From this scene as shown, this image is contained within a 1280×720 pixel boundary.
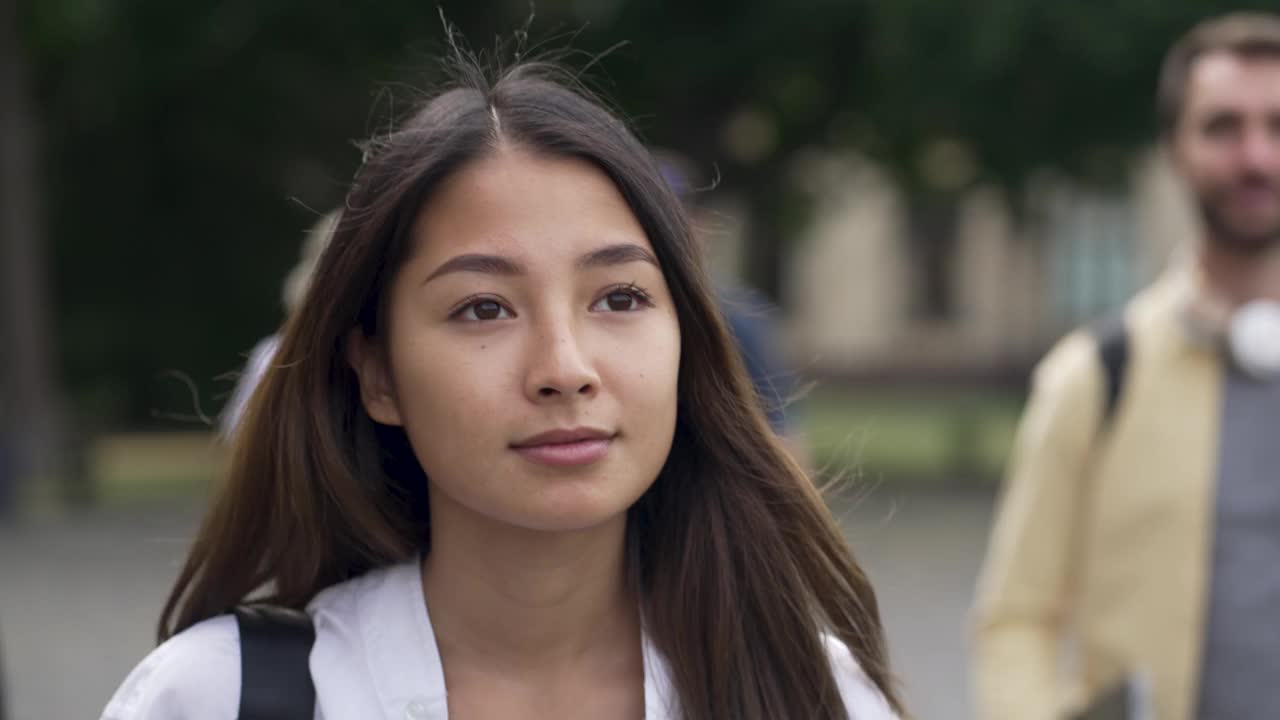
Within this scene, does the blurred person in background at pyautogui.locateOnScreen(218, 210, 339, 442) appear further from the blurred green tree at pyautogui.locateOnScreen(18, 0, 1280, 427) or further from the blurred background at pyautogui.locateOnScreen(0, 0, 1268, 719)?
the blurred green tree at pyautogui.locateOnScreen(18, 0, 1280, 427)

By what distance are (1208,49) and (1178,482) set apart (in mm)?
885

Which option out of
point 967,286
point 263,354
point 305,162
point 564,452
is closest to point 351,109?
point 305,162

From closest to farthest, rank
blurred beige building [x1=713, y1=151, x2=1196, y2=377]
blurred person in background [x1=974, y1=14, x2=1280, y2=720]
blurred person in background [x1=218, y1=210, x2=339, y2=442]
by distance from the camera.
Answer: blurred person in background [x1=218, y1=210, x2=339, y2=442]
blurred person in background [x1=974, y1=14, x2=1280, y2=720]
blurred beige building [x1=713, y1=151, x2=1196, y2=377]

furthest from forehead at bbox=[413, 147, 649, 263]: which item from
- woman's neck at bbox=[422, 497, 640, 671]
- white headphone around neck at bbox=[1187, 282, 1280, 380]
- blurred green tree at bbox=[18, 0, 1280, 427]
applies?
blurred green tree at bbox=[18, 0, 1280, 427]

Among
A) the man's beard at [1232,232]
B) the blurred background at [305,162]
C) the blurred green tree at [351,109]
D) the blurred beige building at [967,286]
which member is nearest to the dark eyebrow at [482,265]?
the man's beard at [1232,232]

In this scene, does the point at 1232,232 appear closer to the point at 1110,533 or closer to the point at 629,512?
the point at 1110,533

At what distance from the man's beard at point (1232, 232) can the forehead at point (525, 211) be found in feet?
6.21

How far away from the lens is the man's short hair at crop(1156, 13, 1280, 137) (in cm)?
384

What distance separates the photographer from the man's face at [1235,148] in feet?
12.0

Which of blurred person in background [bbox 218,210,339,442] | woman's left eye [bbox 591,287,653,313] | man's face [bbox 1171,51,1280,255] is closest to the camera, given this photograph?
woman's left eye [bbox 591,287,653,313]

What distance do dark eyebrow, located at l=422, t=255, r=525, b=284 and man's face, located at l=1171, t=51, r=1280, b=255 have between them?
Answer: 2.04 m

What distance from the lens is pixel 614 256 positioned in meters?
2.07

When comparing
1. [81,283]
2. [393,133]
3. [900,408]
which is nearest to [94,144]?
[81,283]

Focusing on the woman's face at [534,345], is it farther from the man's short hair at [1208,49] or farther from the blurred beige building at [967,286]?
the blurred beige building at [967,286]
